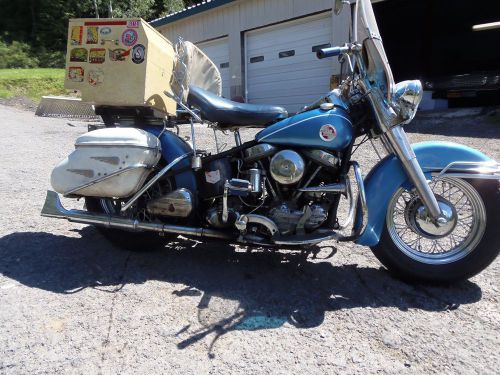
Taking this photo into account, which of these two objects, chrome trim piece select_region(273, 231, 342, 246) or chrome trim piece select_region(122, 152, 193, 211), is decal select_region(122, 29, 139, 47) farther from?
chrome trim piece select_region(273, 231, 342, 246)

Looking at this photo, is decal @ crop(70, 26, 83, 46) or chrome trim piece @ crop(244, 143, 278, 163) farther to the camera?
decal @ crop(70, 26, 83, 46)

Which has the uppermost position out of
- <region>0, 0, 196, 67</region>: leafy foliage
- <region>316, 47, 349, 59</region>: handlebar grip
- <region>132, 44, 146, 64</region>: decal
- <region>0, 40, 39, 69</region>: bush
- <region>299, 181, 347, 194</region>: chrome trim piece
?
<region>0, 0, 196, 67</region>: leafy foliage

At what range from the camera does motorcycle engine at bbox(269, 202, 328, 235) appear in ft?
10.0

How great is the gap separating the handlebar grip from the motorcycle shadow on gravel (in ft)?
4.89

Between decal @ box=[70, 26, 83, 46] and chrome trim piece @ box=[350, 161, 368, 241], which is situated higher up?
decal @ box=[70, 26, 83, 46]

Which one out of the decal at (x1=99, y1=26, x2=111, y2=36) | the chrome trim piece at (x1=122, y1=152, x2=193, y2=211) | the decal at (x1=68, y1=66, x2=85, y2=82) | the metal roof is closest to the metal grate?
the decal at (x1=68, y1=66, x2=85, y2=82)

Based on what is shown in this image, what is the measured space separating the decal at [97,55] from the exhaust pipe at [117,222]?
1088mm

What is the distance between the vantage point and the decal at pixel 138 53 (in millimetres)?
3254

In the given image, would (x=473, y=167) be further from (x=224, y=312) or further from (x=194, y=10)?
(x=194, y=10)

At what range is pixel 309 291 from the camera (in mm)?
3010

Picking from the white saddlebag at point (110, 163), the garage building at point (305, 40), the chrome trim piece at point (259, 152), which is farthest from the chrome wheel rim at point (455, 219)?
the garage building at point (305, 40)

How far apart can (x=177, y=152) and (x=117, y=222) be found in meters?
0.70

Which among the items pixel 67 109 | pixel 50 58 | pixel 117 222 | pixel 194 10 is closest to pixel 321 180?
pixel 117 222

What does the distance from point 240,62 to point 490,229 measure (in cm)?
1078
